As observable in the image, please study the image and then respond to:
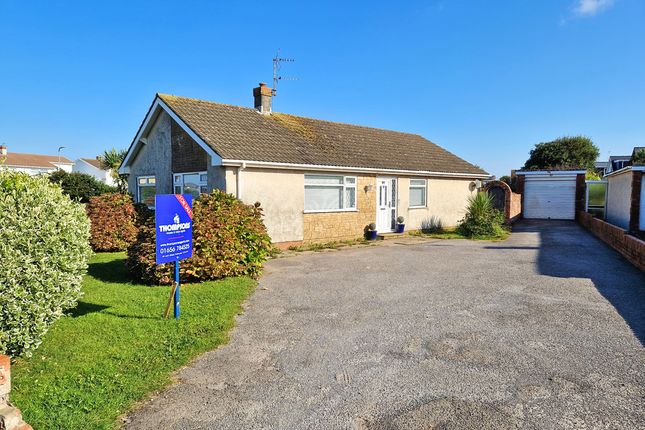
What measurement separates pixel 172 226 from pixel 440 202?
15.3m

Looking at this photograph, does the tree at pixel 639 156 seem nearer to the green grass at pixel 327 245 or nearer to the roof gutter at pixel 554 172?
the roof gutter at pixel 554 172

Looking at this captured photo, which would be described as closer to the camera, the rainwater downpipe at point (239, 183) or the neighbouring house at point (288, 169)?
the rainwater downpipe at point (239, 183)

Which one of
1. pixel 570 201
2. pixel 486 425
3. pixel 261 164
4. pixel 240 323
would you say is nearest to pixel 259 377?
pixel 240 323

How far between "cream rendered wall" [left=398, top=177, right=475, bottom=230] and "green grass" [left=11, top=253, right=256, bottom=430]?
36.9ft

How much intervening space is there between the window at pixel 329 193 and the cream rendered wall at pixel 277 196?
1.39 feet

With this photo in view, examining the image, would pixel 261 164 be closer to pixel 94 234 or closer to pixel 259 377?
pixel 94 234

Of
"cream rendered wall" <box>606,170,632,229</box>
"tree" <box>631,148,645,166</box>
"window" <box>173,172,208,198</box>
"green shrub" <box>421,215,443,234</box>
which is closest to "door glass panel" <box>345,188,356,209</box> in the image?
"green shrub" <box>421,215,443,234</box>

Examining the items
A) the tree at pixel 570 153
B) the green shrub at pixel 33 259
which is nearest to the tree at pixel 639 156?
the tree at pixel 570 153

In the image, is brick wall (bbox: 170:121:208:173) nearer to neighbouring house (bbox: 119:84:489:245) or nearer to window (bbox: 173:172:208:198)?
neighbouring house (bbox: 119:84:489:245)

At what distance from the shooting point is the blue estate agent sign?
6121mm

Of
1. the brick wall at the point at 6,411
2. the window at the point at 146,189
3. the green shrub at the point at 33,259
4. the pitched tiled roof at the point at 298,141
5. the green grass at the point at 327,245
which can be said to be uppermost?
the pitched tiled roof at the point at 298,141

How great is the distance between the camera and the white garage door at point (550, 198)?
84.8 ft

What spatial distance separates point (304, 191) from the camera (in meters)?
14.0

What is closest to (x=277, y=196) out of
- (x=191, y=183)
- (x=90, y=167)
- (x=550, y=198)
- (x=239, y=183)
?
(x=239, y=183)
